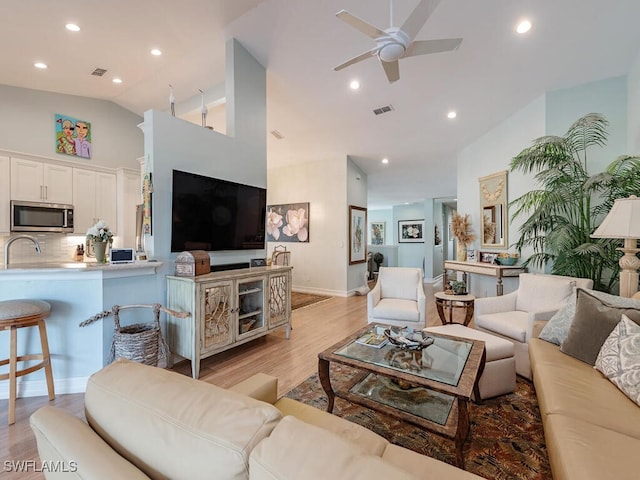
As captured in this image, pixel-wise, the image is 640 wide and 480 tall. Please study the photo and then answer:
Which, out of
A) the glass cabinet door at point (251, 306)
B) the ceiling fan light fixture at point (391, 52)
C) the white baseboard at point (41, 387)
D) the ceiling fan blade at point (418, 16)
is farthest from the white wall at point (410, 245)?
the white baseboard at point (41, 387)

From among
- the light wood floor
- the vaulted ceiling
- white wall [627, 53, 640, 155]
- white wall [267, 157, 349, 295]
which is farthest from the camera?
white wall [267, 157, 349, 295]

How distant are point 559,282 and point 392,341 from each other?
1.95 meters

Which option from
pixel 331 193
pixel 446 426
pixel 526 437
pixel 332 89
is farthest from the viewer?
pixel 331 193

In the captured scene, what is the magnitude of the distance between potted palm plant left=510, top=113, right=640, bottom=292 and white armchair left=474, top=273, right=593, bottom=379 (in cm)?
43

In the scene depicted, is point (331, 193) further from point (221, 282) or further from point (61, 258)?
point (61, 258)

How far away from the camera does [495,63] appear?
3445 mm

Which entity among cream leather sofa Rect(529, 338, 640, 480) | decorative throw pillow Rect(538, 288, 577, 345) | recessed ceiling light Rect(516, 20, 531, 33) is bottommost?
cream leather sofa Rect(529, 338, 640, 480)

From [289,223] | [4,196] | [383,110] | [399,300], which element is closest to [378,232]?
[289,223]

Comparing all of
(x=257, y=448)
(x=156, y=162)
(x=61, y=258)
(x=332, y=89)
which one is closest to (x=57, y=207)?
(x=61, y=258)

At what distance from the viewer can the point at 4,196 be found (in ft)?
12.9

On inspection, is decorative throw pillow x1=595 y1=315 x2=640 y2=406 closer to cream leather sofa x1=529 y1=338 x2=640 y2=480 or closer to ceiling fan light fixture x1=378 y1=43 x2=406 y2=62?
cream leather sofa x1=529 y1=338 x2=640 y2=480

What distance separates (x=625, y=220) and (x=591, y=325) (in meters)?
0.89

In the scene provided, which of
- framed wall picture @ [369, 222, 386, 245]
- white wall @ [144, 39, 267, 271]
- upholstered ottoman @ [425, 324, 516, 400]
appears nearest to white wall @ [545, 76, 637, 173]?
upholstered ottoman @ [425, 324, 516, 400]

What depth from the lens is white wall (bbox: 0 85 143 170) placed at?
4102 mm
